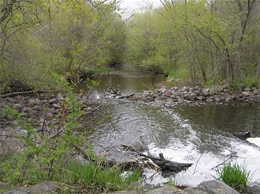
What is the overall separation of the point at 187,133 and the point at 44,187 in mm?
6927

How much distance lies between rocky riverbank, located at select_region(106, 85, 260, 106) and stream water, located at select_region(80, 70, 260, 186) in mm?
957

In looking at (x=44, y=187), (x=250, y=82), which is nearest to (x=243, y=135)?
(x=44, y=187)

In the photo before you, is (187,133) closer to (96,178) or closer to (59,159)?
(96,178)

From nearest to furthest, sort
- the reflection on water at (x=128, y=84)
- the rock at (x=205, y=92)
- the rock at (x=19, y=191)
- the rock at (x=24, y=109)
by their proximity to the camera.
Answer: the rock at (x=19, y=191) → the rock at (x=24, y=109) → the rock at (x=205, y=92) → the reflection on water at (x=128, y=84)

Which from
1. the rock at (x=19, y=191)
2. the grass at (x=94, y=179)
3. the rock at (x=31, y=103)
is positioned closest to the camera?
the rock at (x=19, y=191)

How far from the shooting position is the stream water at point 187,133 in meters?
6.71

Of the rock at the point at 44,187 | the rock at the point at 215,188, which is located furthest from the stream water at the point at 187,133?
the rock at the point at 215,188

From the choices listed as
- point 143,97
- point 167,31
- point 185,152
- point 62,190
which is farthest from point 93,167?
point 167,31

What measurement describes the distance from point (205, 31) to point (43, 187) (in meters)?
14.2

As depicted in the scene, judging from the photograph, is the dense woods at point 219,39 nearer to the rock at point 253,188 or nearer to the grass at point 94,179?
the rock at point 253,188

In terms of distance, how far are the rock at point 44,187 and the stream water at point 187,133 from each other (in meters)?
1.41

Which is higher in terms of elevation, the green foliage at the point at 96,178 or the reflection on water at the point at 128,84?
the green foliage at the point at 96,178

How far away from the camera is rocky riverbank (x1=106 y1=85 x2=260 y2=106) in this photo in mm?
14773

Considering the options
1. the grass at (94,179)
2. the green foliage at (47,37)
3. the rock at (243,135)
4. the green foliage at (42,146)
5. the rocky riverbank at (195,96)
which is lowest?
the rock at (243,135)
